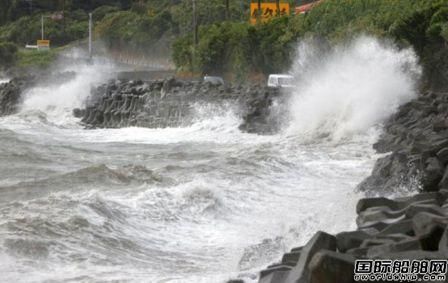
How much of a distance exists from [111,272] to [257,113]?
1772cm

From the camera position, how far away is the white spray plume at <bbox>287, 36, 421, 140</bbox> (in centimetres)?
2144

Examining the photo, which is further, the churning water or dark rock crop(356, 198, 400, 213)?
the churning water

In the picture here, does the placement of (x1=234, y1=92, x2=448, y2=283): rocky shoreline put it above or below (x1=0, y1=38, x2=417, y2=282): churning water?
above

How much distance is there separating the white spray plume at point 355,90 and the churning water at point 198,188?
43 millimetres

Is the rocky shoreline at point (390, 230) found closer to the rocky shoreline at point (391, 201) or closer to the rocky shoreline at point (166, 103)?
the rocky shoreline at point (391, 201)

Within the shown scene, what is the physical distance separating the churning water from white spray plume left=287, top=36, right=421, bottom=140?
0.04 metres

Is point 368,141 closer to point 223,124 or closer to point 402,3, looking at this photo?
point 223,124

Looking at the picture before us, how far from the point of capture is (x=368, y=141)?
19.9 m

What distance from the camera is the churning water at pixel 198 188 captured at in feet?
30.8

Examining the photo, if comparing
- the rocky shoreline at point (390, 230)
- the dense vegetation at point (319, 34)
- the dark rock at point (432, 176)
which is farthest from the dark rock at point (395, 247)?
the dense vegetation at point (319, 34)

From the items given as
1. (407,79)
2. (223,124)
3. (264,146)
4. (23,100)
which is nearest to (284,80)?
(223,124)

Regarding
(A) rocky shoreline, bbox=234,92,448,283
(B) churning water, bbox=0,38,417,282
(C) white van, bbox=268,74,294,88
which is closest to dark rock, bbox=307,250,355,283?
(A) rocky shoreline, bbox=234,92,448,283

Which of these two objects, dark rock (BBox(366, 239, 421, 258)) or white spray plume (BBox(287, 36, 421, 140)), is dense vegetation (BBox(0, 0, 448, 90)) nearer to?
white spray plume (BBox(287, 36, 421, 140))

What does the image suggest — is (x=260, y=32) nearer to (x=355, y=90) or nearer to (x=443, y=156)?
(x=355, y=90)
